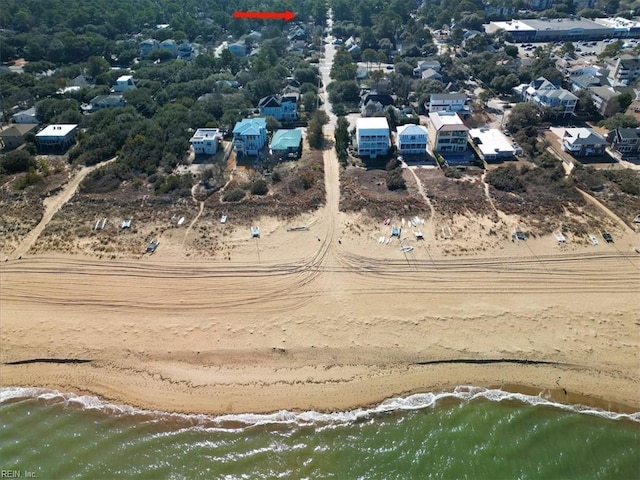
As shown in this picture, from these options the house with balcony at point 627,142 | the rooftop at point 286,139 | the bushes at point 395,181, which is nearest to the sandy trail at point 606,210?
the house with balcony at point 627,142

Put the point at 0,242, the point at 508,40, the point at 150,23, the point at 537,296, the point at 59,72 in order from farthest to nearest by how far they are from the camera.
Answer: the point at 150,23, the point at 508,40, the point at 59,72, the point at 0,242, the point at 537,296

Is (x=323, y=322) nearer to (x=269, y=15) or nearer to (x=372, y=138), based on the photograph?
(x=372, y=138)

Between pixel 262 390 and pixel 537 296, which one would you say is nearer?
pixel 262 390

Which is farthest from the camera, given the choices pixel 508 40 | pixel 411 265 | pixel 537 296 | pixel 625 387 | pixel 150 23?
pixel 150 23

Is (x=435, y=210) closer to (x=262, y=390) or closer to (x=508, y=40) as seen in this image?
(x=262, y=390)

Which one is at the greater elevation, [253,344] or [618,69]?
[618,69]

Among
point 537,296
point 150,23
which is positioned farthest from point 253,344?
point 150,23

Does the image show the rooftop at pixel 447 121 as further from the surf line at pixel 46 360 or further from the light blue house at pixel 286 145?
the surf line at pixel 46 360

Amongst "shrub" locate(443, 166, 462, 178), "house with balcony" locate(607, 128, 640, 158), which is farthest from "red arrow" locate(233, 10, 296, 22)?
"house with balcony" locate(607, 128, 640, 158)
